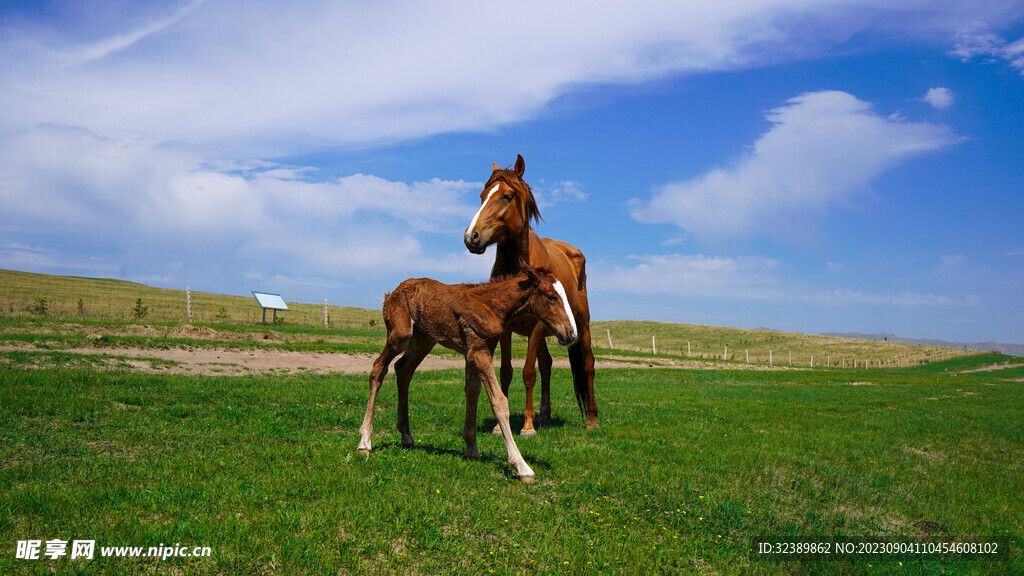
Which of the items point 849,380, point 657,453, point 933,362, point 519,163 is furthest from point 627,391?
point 933,362

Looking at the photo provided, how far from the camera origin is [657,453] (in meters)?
8.62

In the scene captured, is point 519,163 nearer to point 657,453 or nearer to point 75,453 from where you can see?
point 657,453

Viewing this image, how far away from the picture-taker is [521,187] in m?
8.70

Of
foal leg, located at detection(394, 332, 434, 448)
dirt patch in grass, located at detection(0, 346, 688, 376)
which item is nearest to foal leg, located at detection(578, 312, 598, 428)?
foal leg, located at detection(394, 332, 434, 448)

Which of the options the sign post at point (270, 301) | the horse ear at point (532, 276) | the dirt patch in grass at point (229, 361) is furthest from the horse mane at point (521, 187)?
the sign post at point (270, 301)

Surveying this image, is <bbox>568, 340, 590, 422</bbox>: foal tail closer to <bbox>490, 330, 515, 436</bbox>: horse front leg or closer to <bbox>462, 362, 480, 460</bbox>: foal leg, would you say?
<bbox>490, 330, 515, 436</bbox>: horse front leg

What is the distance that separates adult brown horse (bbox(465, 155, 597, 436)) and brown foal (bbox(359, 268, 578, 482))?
1.93 feet

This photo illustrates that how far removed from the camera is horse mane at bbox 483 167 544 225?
8.57 meters

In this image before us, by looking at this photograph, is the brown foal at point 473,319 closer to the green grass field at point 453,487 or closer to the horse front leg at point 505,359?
the green grass field at point 453,487

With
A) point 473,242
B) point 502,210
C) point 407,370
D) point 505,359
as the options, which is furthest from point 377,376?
point 502,210

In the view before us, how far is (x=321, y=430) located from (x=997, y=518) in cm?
915

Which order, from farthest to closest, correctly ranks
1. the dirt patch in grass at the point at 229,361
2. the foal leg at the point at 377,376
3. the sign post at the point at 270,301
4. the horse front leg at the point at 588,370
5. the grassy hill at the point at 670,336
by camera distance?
the grassy hill at the point at 670,336 → the sign post at the point at 270,301 → the dirt patch in grass at the point at 229,361 → the horse front leg at the point at 588,370 → the foal leg at the point at 377,376

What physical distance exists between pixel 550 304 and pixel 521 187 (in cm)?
247

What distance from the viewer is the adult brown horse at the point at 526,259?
811cm
